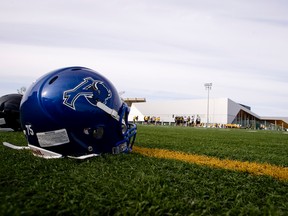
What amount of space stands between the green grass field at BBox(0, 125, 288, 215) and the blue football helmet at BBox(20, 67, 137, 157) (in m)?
0.20

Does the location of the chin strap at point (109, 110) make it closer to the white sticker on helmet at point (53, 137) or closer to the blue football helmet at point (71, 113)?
the blue football helmet at point (71, 113)

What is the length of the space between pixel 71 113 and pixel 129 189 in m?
1.32

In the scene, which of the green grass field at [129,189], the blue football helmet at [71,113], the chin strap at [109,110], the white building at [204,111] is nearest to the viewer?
the green grass field at [129,189]

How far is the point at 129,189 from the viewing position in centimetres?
249

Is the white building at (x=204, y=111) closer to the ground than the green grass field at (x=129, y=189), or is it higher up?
higher up

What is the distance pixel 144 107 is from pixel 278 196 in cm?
5912

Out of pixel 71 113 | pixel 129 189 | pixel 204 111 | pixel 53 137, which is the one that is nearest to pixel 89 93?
pixel 71 113

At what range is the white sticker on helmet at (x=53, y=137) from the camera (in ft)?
11.4

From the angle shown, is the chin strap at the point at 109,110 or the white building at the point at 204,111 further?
the white building at the point at 204,111

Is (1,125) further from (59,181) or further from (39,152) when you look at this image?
(59,181)

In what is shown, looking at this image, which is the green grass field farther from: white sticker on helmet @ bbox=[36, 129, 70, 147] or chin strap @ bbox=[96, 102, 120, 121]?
chin strap @ bbox=[96, 102, 120, 121]

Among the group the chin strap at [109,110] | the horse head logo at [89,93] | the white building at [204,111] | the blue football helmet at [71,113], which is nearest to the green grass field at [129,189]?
the blue football helmet at [71,113]

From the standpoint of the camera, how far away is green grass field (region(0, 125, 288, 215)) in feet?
6.80

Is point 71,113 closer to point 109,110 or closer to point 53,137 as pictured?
point 53,137
